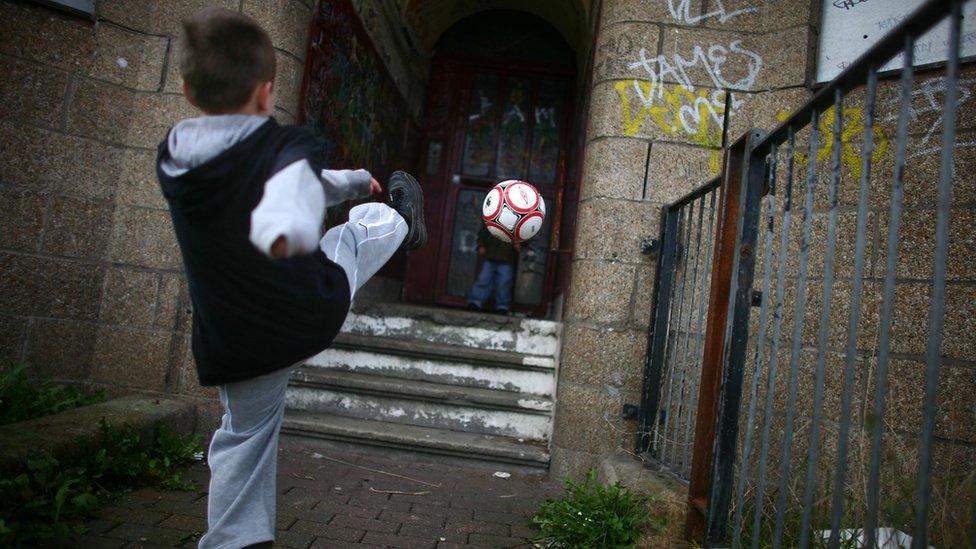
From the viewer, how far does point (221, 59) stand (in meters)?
1.65

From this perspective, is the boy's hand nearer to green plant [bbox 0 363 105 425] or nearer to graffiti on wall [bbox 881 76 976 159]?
green plant [bbox 0 363 105 425]

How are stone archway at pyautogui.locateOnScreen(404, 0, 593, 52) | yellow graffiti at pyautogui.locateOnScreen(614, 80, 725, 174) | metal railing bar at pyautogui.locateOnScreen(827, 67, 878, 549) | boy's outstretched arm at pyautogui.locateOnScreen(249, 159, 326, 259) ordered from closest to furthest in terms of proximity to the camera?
1. boy's outstretched arm at pyautogui.locateOnScreen(249, 159, 326, 259)
2. metal railing bar at pyautogui.locateOnScreen(827, 67, 878, 549)
3. yellow graffiti at pyautogui.locateOnScreen(614, 80, 725, 174)
4. stone archway at pyautogui.locateOnScreen(404, 0, 593, 52)

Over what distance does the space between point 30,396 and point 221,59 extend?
2469 mm

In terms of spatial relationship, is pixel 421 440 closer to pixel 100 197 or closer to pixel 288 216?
pixel 100 197

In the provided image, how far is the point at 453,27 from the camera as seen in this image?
6953 mm

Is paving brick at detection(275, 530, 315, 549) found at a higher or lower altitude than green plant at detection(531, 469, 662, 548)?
lower

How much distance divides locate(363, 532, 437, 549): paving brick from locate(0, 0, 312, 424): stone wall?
5.56ft

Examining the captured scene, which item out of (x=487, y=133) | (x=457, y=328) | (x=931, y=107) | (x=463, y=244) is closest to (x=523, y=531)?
(x=457, y=328)

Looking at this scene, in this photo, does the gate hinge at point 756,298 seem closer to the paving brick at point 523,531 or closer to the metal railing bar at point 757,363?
A: the metal railing bar at point 757,363

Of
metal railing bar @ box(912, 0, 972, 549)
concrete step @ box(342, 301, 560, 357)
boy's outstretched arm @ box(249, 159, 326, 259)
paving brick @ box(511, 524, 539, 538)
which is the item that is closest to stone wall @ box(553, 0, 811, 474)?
concrete step @ box(342, 301, 560, 357)

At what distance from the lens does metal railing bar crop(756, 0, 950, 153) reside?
4.38 feet

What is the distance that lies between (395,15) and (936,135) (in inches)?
167

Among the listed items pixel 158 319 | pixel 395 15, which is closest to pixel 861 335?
pixel 158 319

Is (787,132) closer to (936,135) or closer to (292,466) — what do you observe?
(936,135)
